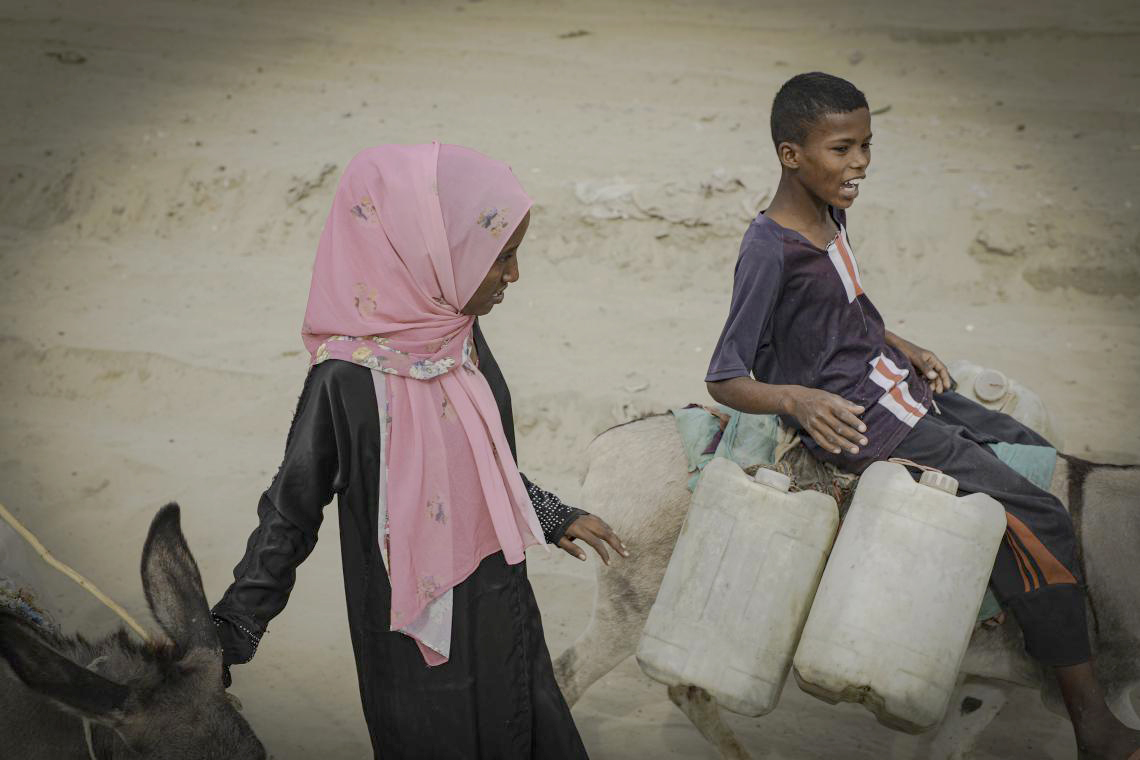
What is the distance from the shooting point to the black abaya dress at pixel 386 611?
2.40 m

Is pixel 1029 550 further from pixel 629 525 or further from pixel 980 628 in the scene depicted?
pixel 629 525

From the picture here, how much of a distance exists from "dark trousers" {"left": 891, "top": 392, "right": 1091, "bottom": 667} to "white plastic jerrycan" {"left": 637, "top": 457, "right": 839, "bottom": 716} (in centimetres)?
38

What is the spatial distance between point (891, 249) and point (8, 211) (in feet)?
23.1

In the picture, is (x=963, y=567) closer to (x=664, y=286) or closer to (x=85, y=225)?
(x=664, y=286)

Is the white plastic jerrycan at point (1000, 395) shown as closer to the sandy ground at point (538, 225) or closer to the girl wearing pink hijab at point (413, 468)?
the sandy ground at point (538, 225)

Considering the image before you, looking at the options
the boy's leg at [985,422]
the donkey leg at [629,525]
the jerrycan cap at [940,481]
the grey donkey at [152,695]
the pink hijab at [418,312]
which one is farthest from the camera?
the donkey leg at [629,525]

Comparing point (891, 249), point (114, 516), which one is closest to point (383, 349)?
point (114, 516)

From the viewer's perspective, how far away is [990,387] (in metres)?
3.84

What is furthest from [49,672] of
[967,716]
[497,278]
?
[967,716]

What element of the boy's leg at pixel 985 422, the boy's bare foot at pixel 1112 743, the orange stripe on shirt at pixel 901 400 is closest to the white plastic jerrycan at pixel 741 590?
the orange stripe on shirt at pixel 901 400

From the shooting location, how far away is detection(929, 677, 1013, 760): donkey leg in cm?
371

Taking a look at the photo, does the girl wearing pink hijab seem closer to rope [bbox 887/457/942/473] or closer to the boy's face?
the boy's face

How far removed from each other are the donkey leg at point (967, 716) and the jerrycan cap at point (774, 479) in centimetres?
125

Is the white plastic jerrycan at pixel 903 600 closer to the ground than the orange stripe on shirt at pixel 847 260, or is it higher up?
closer to the ground
